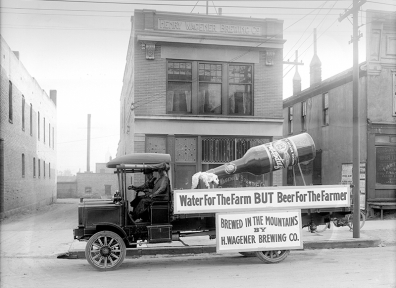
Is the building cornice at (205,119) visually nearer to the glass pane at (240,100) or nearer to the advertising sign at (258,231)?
the glass pane at (240,100)

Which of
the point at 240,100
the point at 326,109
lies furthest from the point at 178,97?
the point at 326,109

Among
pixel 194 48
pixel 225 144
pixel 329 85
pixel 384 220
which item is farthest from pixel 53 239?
pixel 329 85

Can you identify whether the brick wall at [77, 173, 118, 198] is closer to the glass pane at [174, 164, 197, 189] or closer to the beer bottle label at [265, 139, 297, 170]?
the glass pane at [174, 164, 197, 189]

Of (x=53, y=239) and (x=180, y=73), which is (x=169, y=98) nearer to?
(x=180, y=73)

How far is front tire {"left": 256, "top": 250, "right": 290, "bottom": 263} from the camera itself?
9.38 meters

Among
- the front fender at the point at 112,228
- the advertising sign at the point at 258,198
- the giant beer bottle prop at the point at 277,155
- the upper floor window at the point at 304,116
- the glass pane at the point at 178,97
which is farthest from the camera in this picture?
the upper floor window at the point at 304,116

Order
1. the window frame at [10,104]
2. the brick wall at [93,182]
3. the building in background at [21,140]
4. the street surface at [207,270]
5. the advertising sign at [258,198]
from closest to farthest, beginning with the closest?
the street surface at [207,270] < the advertising sign at [258,198] < the building in background at [21,140] < the window frame at [10,104] < the brick wall at [93,182]

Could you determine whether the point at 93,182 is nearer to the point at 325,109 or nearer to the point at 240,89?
the point at 325,109

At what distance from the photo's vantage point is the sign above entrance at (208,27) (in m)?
16.2

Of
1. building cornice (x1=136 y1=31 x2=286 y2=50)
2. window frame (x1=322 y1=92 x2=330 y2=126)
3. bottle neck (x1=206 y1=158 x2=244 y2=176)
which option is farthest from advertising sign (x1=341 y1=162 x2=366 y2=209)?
bottle neck (x1=206 y1=158 x2=244 y2=176)

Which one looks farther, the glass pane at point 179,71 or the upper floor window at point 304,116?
the upper floor window at point 304,116

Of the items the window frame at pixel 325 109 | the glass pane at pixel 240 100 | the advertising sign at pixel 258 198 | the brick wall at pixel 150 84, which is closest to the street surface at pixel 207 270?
the advertising sign at pixel 258 198

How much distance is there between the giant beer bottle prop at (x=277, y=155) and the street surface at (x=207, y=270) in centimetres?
212

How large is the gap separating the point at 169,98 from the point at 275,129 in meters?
4.22
